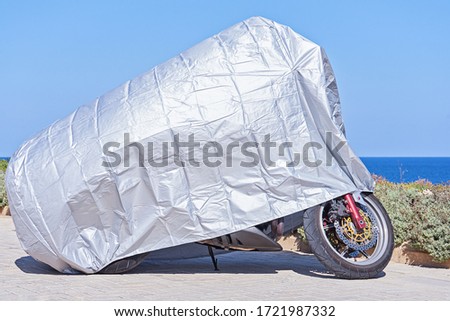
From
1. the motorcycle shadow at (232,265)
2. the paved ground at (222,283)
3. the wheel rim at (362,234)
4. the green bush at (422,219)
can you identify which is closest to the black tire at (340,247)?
the wheel rim at (362,234)

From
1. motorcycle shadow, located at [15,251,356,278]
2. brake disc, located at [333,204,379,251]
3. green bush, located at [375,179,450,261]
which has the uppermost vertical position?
brake disc, located at [333,204,379,251]

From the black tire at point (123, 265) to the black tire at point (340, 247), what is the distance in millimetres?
1667

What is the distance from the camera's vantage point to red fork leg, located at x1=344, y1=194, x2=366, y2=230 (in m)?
7.38

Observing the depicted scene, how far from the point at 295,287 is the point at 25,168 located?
2950 mm

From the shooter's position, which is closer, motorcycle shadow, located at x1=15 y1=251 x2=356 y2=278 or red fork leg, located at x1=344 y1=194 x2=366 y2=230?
red fork leg, located at x1=344 y1=194 x2=366 y2=230

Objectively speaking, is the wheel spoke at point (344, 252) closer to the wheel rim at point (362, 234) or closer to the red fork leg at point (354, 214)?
the wheel rim at point (362, 234)

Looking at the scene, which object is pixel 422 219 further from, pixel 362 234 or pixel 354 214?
pixel 354 214

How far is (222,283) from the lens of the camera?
7254 millimetres
